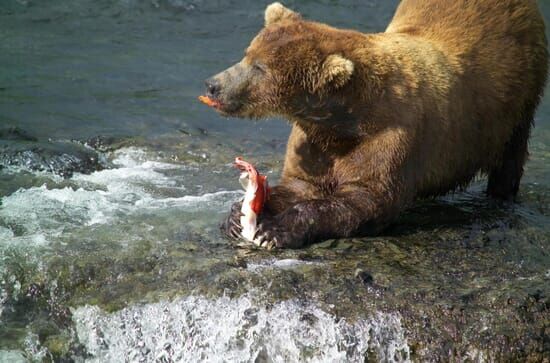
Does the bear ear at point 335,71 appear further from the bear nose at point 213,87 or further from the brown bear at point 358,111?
the bear nose at point 213,87

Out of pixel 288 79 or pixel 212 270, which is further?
pixel 288 79

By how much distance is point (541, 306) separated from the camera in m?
6.04

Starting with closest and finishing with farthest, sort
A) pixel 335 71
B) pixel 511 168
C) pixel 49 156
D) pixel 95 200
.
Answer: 1. pixel 335 71
2. pixel 95 200
3. pixel 511 168
4. pixel 49 156

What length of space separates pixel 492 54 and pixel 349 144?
179 cm

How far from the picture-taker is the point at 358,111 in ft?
23.9

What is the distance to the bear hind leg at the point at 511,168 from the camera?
8.74 metres

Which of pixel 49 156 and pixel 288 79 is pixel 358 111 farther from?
pixel 49 156

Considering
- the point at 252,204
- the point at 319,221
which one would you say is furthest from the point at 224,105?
the point at 319,221

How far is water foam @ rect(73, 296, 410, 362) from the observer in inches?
230

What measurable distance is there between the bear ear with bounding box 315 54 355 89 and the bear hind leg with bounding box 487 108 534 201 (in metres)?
2.27

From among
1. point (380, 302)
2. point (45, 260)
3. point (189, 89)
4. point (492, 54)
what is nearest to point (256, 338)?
point (380, 302)

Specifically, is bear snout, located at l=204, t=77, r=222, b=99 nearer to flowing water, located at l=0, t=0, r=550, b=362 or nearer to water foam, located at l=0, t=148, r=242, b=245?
flowing water, located at l=0, t=0, r=550, b=362

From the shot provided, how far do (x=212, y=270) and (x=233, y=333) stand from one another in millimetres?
538

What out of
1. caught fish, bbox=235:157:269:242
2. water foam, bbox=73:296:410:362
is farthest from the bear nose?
water foam, bbox=73:296:410:362
